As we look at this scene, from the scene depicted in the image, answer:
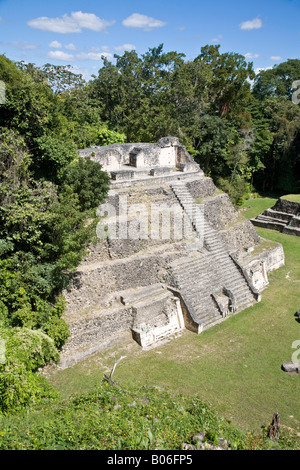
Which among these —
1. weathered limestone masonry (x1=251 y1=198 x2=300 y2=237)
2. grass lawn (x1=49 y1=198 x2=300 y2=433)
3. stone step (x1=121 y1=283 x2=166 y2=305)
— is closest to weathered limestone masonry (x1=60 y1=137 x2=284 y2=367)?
stone step (x1=121 y1=283 x2=166 y2=305)

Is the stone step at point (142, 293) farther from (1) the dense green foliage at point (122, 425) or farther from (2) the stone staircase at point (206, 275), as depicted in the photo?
(1) the dense green foliage at point (122, 425)

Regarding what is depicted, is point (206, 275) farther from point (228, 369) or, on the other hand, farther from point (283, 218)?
point (283, 218)

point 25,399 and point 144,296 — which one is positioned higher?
point 144,296

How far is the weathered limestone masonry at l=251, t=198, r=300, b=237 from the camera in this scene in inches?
855

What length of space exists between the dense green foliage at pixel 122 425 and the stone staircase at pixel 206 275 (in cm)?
434

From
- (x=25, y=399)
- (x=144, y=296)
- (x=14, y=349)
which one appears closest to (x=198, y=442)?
(x=25, y=399)

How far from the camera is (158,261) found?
13.0m

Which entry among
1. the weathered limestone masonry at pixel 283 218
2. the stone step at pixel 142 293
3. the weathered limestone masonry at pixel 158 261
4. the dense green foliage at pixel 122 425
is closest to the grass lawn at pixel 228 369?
the weathered limestone masonry at pixel 158 261

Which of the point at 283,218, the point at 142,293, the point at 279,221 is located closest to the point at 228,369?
the point at 142,293

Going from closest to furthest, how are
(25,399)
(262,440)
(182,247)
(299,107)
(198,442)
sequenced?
(198,442) < (262,440) < (25,399) < (182,247) < (299,107)

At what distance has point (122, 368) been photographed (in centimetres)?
1014

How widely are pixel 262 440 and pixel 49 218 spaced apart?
7.37m
